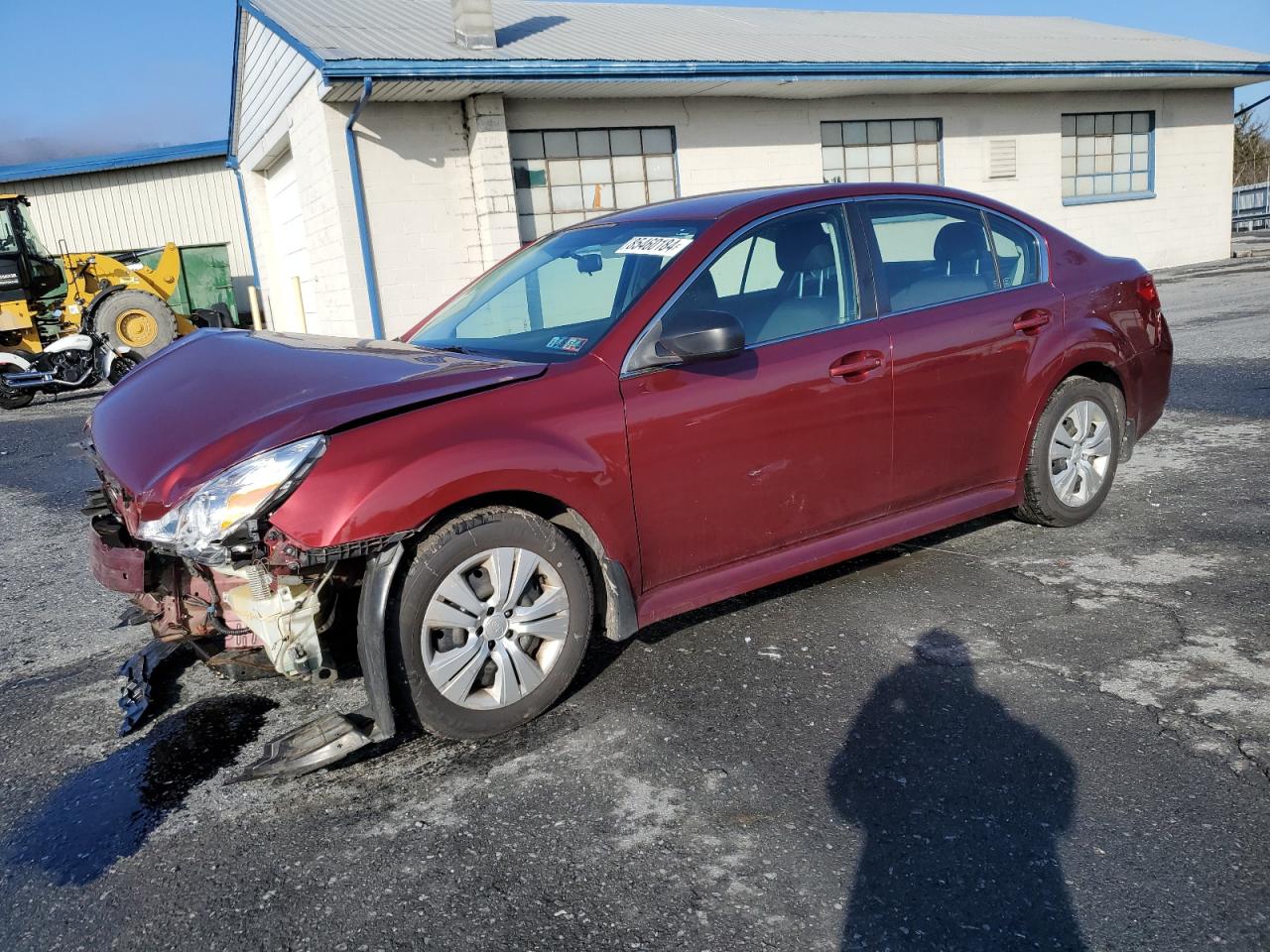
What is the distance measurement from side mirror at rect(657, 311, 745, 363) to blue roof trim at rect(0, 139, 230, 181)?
2174 centimetres

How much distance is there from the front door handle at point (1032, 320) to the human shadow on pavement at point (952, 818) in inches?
67.8

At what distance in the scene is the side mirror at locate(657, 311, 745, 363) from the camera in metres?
3.34

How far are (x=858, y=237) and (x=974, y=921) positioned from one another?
8.96ft

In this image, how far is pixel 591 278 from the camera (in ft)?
13.4

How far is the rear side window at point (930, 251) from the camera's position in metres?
4.17

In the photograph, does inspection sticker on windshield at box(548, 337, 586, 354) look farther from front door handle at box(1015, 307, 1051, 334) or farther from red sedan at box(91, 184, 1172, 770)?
front door handle at box(1015, 307, 1051, 334)

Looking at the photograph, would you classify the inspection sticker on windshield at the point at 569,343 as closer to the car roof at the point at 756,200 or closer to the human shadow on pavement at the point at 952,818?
the car roof at the point at 756,200

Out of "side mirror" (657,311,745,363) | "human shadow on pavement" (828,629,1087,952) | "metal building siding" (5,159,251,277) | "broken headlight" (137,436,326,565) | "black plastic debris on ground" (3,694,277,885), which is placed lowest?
"human shadow on pavement" (828,629,1087,952)

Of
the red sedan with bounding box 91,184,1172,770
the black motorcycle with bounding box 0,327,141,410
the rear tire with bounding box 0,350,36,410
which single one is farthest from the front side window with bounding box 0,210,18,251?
the red sedan with bounding box 91,184,1172,770

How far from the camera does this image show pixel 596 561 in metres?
3.42

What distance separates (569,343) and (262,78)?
13.0 m

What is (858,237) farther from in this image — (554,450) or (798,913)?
(798,913)

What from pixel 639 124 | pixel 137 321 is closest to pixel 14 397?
pixel 137 321


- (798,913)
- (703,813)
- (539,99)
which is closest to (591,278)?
(703,813)
